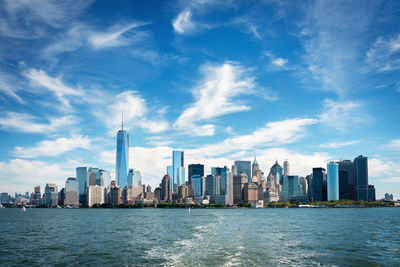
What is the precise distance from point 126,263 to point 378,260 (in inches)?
1482

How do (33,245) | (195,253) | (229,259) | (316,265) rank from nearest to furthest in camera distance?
(316,265) → (229,259) → (195,253) → (33,245)

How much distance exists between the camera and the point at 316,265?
4653cm

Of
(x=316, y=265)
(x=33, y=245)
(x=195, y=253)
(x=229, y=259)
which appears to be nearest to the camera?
(x=316, y=265)

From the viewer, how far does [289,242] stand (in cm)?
6850

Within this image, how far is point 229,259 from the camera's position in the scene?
50031 millimetres

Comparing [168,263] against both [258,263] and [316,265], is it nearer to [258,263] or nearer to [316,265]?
[258,263]

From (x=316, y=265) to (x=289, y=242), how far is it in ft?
73.5

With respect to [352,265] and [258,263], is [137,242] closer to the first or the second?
[258,263]

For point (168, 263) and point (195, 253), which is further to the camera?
point (195, 253)

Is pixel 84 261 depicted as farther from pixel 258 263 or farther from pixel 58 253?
pixel 258 263

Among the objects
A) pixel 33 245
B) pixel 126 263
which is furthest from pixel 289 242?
pixel 33 245

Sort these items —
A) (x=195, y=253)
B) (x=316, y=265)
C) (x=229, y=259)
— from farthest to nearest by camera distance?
(x=195, y=253), (x=229, y=259), (x=316, y=265)

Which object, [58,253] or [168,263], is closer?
[168,263]

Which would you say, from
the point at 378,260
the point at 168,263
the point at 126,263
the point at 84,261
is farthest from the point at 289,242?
the point at 84,261
